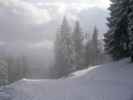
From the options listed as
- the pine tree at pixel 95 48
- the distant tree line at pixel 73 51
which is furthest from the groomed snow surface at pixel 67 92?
the pine tree at pixel 95 48

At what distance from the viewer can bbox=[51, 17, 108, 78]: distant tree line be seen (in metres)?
60.9

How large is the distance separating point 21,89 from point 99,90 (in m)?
5.85

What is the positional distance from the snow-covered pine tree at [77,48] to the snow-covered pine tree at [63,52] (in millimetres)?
1592

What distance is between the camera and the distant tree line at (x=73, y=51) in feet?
200

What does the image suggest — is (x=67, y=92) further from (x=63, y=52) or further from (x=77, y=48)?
(x=77, y=48)

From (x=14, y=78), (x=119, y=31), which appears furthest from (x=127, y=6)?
(x=14, y=78)

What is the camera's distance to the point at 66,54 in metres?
61.4

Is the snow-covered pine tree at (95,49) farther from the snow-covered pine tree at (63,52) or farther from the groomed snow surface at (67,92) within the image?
the groomed snow surface at (67,92)

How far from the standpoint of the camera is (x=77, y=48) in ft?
221

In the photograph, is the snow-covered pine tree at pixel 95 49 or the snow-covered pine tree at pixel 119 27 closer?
the snow-covered pine tree at pixel 119 27

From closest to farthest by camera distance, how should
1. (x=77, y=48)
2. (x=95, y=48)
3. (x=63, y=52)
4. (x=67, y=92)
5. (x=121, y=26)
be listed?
(x=67, y=92) < (x=121, y=26) < (x=63, y=52) < (x=77, y=48) < (x=95, y=48)

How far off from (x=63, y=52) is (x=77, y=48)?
21.5ft

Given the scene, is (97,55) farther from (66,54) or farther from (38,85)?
(38,85)

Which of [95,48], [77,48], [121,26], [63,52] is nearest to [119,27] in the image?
[121,26]
